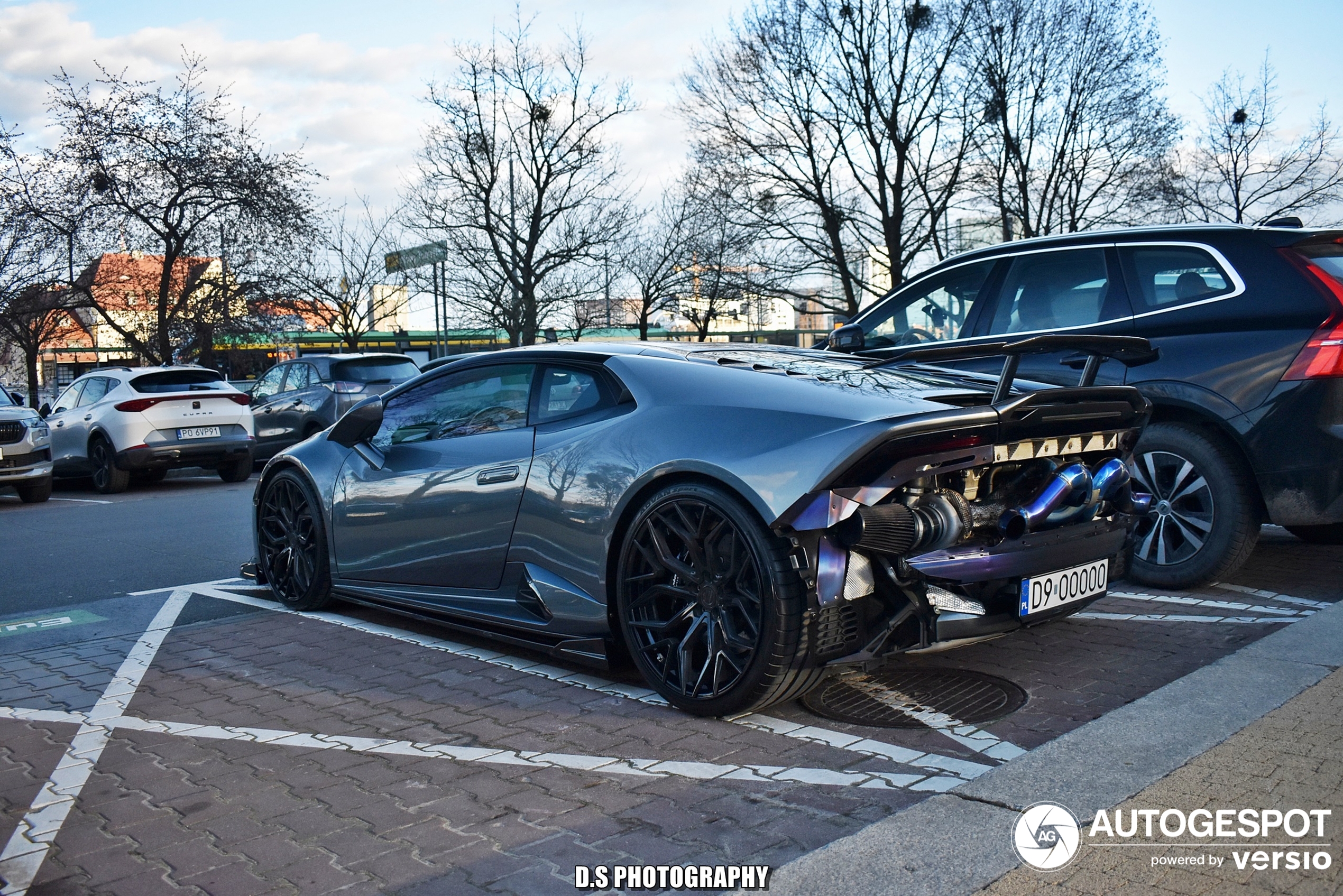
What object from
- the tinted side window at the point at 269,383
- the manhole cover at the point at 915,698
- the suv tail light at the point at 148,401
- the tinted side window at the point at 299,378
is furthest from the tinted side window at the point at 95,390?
the manhole cover at the point at 915,698

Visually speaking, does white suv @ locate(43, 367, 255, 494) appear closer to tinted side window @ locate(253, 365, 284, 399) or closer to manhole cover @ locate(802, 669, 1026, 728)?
tinted side window @ locate(253, 365, 284, 399)

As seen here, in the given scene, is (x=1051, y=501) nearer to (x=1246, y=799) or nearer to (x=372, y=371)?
(x=1246, y=799)

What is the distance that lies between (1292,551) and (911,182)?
72.5ft

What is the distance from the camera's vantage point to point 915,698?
4039 millimetres

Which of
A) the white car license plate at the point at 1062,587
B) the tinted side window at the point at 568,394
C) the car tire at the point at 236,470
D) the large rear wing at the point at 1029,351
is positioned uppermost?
the large rear wing at the point at 1029,351

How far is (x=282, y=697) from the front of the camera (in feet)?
14.1

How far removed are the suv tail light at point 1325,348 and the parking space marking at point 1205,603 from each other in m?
1.06

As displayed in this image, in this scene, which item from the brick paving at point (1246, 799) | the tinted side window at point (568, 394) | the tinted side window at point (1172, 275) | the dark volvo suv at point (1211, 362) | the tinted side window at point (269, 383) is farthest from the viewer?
the tinted side window at point (269, 383)

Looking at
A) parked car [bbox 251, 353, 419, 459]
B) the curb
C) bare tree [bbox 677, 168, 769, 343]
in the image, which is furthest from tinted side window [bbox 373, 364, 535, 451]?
bare tree [bbox 677, 168, 769, 343]

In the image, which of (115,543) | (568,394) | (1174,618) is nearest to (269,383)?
(115,543)

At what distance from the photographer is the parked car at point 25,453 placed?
1255 cm

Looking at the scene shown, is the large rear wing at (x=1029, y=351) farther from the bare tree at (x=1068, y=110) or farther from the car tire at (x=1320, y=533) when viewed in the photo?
the bare tree at (x=1068, y=110)

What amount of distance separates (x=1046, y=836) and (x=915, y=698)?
4.68 ft

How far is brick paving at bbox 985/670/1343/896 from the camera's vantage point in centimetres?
241
